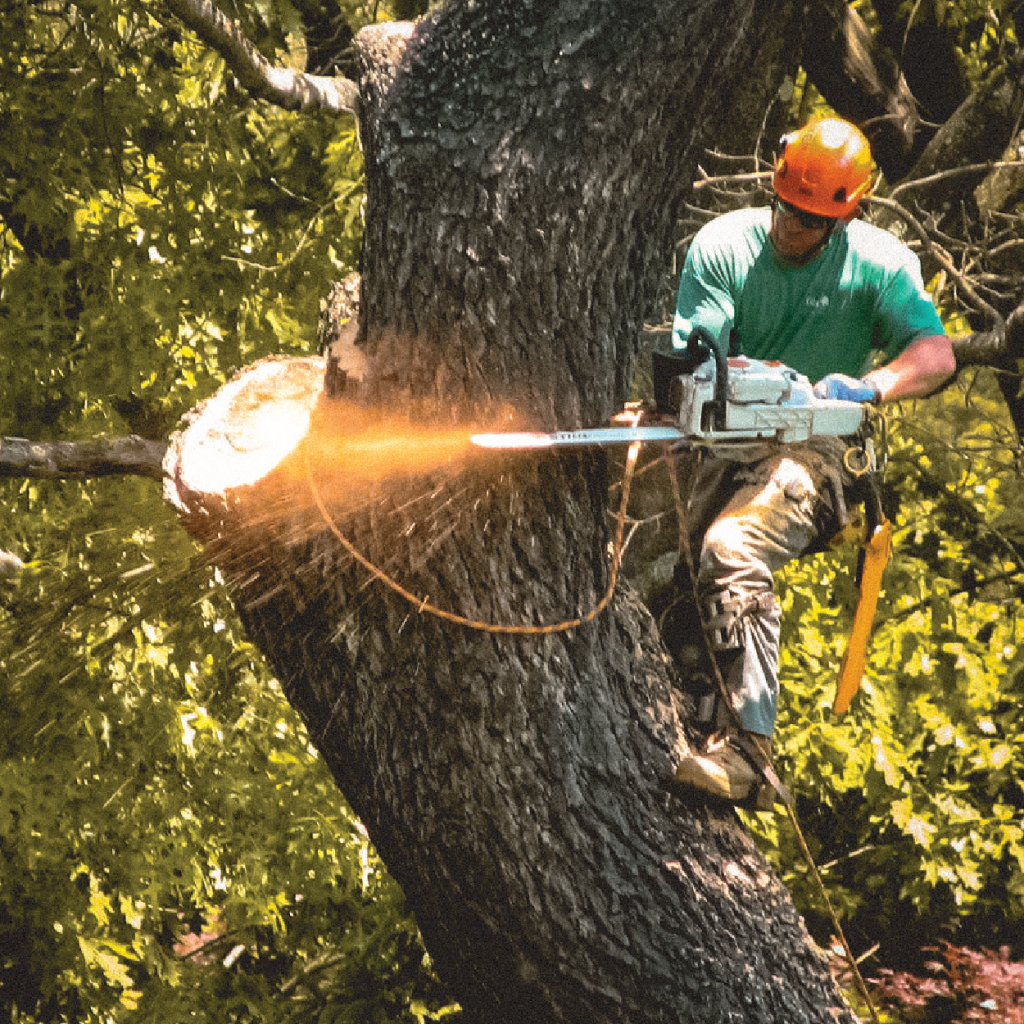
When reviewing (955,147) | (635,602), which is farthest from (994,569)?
(635,602)

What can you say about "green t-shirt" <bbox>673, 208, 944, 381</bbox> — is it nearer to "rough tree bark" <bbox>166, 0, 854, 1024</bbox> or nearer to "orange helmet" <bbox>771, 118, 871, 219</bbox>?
"orange helmet" <bbox>771, 118, 871, 219</bbox>

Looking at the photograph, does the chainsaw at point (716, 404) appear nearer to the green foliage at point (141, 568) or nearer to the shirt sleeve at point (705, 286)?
the shirt sleeve at point (705, 286)

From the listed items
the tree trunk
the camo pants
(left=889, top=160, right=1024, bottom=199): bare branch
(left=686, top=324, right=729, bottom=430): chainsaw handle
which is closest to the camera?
(left=686, top=324, right=729, bottom=430): chainsaw handle

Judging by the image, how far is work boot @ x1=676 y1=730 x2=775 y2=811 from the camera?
2.85m

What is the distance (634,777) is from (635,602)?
41 centimetres

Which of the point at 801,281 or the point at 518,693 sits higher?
the point at 801,281

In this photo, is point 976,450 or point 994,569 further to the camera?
point 994,569

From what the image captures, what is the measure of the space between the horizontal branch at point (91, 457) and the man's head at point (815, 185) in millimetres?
2017

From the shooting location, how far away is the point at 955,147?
19.1ft

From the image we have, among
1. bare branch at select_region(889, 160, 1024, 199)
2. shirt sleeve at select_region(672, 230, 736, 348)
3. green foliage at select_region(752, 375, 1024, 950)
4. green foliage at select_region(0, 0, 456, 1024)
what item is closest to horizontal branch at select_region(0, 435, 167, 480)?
green foliage at select_region(0, 0, 456, 1024)

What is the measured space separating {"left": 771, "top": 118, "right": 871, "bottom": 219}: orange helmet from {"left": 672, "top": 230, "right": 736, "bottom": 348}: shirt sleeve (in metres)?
0.24

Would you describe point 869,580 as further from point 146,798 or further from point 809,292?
point 146,798

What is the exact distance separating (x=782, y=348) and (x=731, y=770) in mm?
1283

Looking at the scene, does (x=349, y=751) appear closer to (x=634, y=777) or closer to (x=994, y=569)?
(x=634, y=777)
